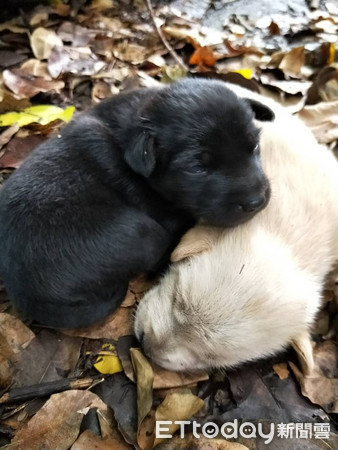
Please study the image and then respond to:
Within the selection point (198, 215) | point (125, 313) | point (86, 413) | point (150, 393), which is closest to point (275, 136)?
point (198, 215)

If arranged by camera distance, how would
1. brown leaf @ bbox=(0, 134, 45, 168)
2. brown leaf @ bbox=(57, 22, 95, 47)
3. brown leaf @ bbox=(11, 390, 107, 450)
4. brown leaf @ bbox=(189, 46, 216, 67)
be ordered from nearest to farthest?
1. brown leaf @ bbox=(11, 390, 107, 450)
2. brown leaf @ bbox=(0, 134, 45, 168)
3. brown leaf @ bbox=(189, 46, 216, 67)
4. brown leaf @ bbox=(57, 22, 95, 47)

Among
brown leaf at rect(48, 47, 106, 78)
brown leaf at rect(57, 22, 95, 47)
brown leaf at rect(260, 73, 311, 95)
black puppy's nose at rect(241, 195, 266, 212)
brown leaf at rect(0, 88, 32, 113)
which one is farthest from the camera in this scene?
brown leaf at rect(57, 22, 95, 47)

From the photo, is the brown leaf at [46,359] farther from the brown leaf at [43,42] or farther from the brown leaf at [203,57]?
the brown leaf at [203,57]

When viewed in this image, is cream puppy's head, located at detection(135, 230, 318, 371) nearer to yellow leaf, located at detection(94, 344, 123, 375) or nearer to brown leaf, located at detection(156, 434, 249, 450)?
yellow leaf, located at detection(94, 344, 123, 375)

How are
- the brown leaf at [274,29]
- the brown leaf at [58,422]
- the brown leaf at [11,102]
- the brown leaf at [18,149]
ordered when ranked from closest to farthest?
the brown leaf at [58,422], the brown leaf at [18,149], the brown leaf at [11,102], the brown leaf at [274,29]

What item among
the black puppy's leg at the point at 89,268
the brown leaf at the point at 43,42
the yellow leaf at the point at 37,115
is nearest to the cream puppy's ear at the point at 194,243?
the black puppy's leg at the point at 89,268

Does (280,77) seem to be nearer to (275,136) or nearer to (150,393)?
(275,136)

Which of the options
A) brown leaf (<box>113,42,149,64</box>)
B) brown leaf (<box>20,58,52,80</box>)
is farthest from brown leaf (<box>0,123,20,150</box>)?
brown leaf (<box>113,42,149,64</box>)

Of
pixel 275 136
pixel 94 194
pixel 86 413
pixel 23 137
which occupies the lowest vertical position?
pixel 86 413
